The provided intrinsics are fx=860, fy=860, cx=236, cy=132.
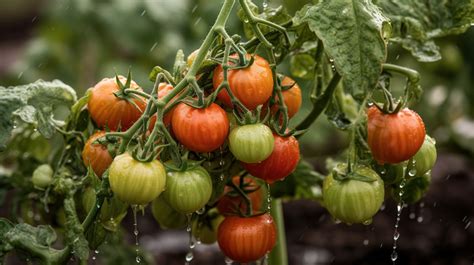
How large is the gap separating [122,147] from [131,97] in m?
0.15

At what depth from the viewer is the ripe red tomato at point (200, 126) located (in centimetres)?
155

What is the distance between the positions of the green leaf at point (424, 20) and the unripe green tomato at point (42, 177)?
0.85 meters

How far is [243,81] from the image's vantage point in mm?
1580

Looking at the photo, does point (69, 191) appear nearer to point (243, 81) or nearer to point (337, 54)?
point (243, 81)

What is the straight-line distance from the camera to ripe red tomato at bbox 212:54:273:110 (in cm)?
158

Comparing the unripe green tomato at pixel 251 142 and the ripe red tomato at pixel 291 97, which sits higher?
the unripe green tomato at pixel 251 142

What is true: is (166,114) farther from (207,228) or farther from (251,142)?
(207,228)

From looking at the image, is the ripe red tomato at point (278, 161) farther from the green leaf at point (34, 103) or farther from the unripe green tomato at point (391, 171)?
the green leaf at point (34, 103)

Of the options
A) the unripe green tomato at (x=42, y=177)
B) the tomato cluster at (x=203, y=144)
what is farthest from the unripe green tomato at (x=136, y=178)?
the unripe green tomato at (x=42, y=177)

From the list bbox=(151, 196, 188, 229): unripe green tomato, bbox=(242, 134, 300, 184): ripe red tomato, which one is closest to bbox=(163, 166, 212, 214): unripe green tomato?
bbox=(242, 134, 300, 184): ripe red tomato

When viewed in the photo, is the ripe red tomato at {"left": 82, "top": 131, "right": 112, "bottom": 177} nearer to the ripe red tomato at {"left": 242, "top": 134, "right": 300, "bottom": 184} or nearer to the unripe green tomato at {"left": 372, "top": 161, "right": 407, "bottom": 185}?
the ripe red tomato at {"left": 242, "top": 134, "right": 300, "bottom": 184}

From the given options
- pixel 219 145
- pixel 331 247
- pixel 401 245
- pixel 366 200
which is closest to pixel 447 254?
pixel 401 245

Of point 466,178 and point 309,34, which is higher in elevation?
point 309,34

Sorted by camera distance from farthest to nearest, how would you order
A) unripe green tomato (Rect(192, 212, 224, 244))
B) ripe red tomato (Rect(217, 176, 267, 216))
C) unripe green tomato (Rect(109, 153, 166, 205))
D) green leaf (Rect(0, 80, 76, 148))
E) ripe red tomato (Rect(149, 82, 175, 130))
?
unripe green tomato (Rect(192, 212, 224, 244)) → ripe red tomato (Rect(217, 176, 267, 216)) → green leaf (Rect(0, 80, 76, 148)) → ripe red tomato (Rect(149, 82, 175, 130)) → unripe green tomato (Rect(109, 153, 166, 205))
